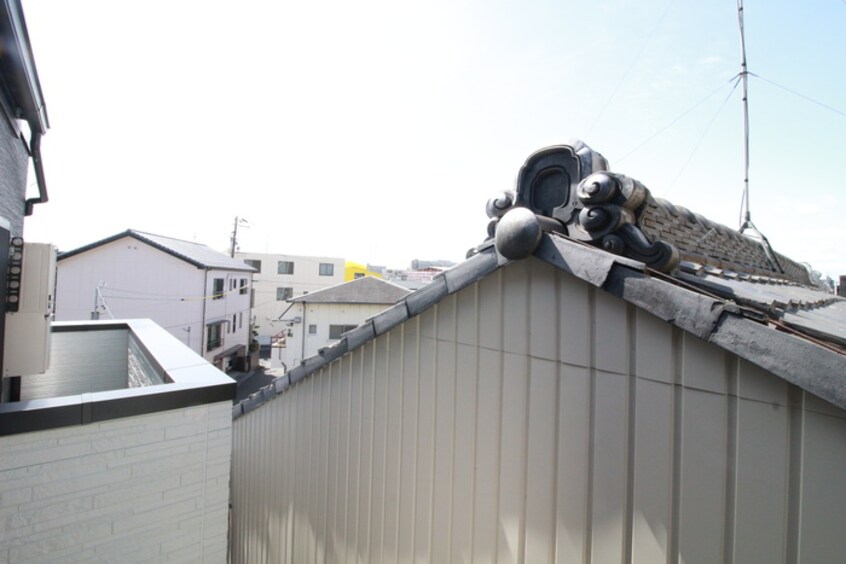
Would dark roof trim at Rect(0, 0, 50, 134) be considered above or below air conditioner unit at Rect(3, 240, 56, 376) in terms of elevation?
above

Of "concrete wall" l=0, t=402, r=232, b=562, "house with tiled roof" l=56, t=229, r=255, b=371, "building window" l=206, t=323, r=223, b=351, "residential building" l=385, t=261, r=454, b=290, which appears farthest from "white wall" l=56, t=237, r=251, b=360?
"concrete wall" l=0, t=402, r=232, b=562

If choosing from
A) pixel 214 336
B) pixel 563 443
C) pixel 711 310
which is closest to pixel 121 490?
pixel 563 443

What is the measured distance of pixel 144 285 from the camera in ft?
54.6

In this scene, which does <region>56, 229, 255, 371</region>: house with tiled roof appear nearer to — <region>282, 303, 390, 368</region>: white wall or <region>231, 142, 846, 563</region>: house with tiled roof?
<region>282, 303, 390, 368</region>: white wall

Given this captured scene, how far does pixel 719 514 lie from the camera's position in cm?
156

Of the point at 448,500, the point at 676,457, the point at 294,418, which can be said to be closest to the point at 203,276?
the point at 294,418

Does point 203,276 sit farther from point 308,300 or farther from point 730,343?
point 730,343

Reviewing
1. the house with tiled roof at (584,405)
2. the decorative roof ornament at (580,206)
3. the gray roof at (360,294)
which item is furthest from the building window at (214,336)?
the decorative roof ornament at (580,206)

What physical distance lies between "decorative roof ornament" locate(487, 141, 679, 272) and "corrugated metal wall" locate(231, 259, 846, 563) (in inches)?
12.7

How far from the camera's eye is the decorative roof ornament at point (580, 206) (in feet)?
6.77

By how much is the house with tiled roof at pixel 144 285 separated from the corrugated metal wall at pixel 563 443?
55.3 feet

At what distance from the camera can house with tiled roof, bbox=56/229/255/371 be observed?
51.9 ft

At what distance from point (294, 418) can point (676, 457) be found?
13.0ft

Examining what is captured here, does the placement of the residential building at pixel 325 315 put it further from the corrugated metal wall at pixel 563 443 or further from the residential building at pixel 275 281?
the residential building at pixel 275 281
